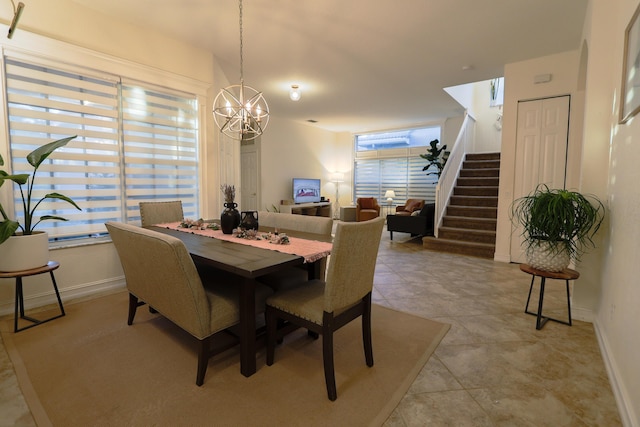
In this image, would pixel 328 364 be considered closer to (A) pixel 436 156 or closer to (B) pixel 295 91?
(B) pixel 295 91

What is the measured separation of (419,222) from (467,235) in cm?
95

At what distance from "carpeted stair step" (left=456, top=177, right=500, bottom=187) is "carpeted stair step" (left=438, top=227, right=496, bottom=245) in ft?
4.35

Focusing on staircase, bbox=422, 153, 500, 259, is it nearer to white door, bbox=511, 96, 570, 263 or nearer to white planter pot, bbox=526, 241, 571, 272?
white door, bbox=511, 96, 570, 263

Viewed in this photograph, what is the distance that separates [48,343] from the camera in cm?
213

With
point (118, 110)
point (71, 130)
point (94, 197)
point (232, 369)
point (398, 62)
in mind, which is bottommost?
point (232, 369)

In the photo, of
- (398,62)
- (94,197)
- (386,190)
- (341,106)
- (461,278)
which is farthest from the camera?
(386,190)

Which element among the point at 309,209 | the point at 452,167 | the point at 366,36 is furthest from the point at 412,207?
the point at 366,36

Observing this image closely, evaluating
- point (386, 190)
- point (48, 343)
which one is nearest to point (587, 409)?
point (48, 343)

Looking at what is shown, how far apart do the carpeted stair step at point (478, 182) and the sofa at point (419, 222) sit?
2.85 feet

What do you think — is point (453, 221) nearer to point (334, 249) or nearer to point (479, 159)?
point (479, 159)

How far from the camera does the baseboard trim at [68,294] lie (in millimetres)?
2576

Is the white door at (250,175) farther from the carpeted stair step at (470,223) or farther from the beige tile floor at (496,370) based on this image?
the beige tile floor at (496,370)

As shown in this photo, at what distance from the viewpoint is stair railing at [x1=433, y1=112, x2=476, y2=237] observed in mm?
5496

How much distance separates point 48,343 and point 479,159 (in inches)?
290
